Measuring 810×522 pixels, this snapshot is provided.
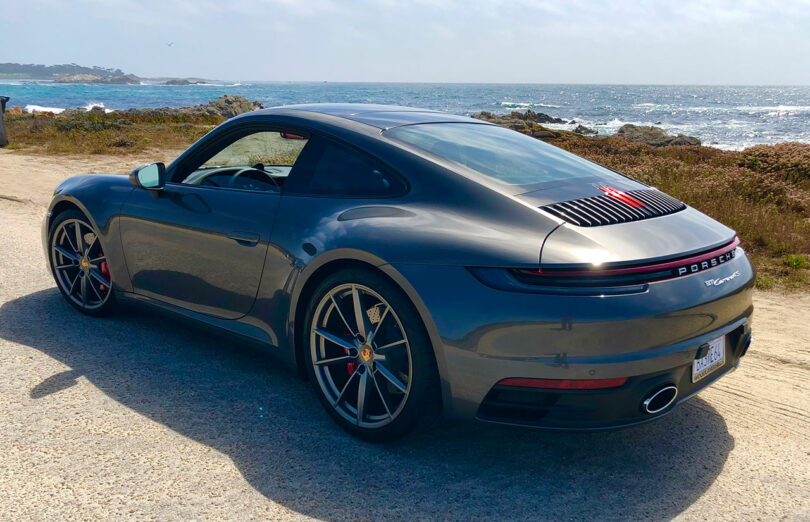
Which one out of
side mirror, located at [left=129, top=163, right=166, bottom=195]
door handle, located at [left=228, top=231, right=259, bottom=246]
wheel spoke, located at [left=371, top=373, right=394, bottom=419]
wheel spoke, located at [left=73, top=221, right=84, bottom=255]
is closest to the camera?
wheel spoke, located at [left=371, top=373, right=394, bottom=419]

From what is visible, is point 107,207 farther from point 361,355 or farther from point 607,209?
point 607,209

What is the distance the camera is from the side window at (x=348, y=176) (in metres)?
3.16

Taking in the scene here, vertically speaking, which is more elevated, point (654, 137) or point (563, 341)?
point (563, 341)

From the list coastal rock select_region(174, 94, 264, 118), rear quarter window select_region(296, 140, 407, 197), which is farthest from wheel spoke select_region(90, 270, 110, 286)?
coastal rock select_region(174, 94, 264, 118)

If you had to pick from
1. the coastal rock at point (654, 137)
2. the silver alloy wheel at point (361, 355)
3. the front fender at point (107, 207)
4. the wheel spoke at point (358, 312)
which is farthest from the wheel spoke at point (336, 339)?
the coastal rock at point (654, 137)

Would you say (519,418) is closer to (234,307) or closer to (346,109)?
(234,307)

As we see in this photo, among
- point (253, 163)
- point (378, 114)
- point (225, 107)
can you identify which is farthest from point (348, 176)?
point (225, 107)

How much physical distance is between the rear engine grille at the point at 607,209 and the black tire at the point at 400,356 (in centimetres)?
73

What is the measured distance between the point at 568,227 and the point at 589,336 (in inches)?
18.3

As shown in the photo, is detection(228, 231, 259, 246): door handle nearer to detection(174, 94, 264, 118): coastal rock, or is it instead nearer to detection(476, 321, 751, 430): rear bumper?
detection(476, 321, 751, 430): rear bumper

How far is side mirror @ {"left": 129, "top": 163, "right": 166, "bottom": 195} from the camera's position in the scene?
4.04 m

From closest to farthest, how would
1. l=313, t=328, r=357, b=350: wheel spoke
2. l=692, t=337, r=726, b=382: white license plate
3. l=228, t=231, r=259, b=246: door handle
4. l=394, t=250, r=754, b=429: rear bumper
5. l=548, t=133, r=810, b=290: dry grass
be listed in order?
1. l=394, t=250, r=754, b=429: rear bumper
2. l=692, t=337, r=726, b=382: white license plate
3. l=313, t=328, r=357, b=350: wheel spoke
4. l=228, t=231, r=259, b=246: door handle
5. l=548, t=133, r=810, b=290: dry grass

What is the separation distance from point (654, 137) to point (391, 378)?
34260 millimetres

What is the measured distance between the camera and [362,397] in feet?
10.1
